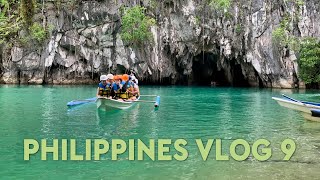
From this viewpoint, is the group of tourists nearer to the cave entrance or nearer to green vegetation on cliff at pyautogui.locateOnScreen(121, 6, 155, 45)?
green vegetation on cliff at pyautogui.locateOnScreen(121, 6, 155, 45)

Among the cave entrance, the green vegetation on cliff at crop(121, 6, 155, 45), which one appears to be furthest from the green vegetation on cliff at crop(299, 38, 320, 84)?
the green vegetation on cliff at crop(121, 6, 155, 45)

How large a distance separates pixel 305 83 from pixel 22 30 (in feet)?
92.0

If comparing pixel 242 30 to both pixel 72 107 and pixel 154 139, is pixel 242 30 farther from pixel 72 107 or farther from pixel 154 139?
pixel 154 139

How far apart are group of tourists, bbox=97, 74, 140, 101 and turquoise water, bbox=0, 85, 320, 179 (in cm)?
94

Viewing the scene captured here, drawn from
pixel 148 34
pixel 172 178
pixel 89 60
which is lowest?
pixel 172 178

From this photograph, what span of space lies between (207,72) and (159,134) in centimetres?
3654

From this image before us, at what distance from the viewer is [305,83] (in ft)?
112

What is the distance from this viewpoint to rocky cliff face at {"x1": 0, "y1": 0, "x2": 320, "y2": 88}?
36719mm

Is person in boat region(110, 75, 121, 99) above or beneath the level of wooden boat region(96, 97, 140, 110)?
above

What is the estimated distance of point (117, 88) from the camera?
18.1 meters

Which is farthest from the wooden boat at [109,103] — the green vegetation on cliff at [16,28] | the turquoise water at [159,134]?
the green vegetation on cliff at [16,28]

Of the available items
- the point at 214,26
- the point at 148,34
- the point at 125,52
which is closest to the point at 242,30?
the point at 214,26

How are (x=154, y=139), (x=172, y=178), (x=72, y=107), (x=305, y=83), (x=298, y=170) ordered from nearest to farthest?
(x=172, y=178) < (x=298, y=170) < (x=154, y=139) < (x=72, y=107) < (x=305, y=83)

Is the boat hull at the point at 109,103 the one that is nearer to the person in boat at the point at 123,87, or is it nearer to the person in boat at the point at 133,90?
the person in boat at the point at 123,87
